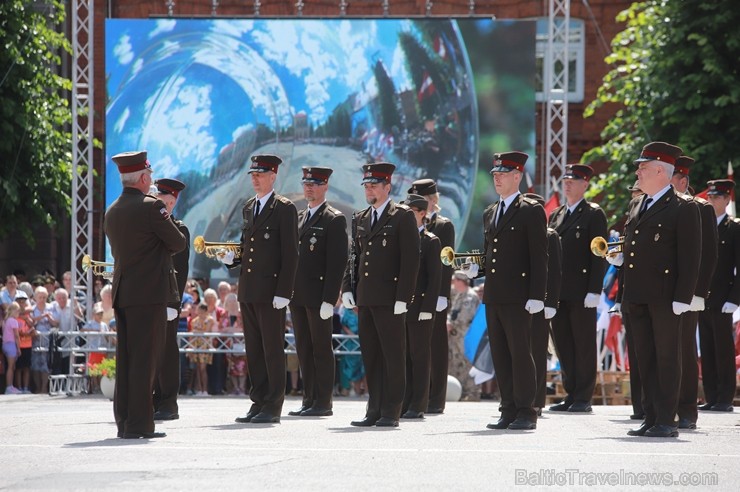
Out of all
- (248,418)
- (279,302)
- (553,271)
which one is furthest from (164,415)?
(553,271)

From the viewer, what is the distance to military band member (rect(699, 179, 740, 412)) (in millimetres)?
14305

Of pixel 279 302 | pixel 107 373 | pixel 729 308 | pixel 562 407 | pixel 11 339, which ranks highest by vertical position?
pixel 729 308

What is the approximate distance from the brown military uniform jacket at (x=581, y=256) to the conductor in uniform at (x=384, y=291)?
2641mm

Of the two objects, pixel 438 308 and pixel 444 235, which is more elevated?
pixel 444 235

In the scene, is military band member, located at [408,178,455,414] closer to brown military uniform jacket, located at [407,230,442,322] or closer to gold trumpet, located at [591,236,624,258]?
brown military uniform jacket, located at [407,230,442,322]

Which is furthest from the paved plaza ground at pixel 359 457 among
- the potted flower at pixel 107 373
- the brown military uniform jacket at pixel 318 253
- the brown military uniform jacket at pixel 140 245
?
the potted flower at pixel 107 373

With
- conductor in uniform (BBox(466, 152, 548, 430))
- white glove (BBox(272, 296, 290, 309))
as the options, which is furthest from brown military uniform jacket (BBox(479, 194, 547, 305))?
white glove (BBox(272, 296, 290, 309))

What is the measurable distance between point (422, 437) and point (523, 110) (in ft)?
44.0

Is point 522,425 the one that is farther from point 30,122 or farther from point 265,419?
point 30,122

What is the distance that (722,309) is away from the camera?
561 inches

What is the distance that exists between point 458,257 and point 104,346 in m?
9.12

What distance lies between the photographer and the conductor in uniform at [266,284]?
38.4 feet

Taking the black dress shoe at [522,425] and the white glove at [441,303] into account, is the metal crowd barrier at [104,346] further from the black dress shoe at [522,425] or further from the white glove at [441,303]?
the black dress shoe at [522,425]

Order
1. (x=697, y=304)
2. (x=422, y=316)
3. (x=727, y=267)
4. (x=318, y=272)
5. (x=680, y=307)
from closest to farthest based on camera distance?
(x=680, y=307), (x=697, y=304), (x=318, y=272), (x=422, y=316), (x=727, y=267)
